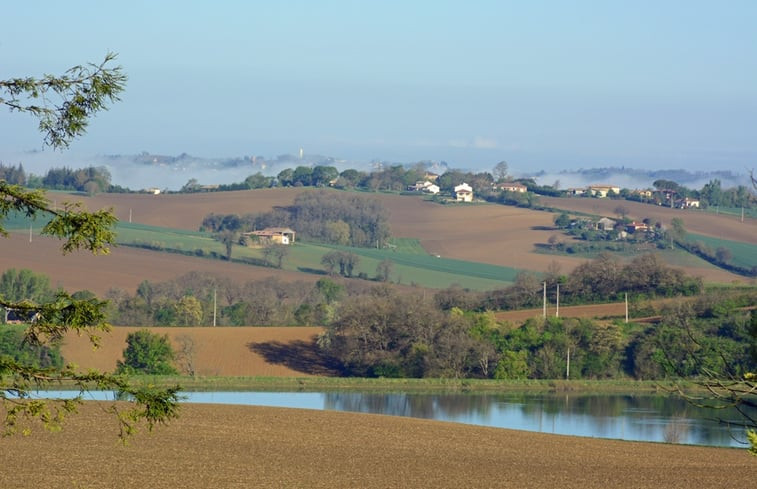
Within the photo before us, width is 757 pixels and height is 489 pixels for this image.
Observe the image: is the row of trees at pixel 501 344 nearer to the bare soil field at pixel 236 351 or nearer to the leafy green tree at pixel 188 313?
the bare soil field at pixel 236 351

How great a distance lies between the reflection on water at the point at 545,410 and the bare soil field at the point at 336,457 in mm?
8443

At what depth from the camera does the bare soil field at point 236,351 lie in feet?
238

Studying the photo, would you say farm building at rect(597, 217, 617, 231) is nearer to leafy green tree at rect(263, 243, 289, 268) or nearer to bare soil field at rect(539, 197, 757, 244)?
bare soil field at rect(539, 197, 757, 244)

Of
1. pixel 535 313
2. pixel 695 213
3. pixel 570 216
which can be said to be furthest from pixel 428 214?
pixel 535 313

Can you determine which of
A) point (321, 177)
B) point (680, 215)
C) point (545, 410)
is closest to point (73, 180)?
point (321, 177)

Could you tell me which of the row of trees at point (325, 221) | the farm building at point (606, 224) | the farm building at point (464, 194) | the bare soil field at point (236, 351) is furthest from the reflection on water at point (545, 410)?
the farm building at point (464, 194)

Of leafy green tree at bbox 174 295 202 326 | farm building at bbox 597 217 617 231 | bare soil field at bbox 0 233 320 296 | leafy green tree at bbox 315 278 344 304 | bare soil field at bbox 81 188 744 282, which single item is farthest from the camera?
farm building at bbox 597 217 617 231

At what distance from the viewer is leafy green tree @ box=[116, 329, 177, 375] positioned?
226 feet

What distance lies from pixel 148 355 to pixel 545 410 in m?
23.2

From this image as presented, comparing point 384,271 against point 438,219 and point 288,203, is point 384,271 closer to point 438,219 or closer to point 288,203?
point 438,219

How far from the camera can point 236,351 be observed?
249 feet

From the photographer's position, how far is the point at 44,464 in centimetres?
2744

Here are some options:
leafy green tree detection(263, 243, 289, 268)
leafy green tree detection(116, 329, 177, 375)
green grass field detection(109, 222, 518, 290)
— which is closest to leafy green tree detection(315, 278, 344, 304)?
green grass field detection(109, 222, 518, 290)

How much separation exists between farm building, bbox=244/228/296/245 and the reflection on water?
6980cm
